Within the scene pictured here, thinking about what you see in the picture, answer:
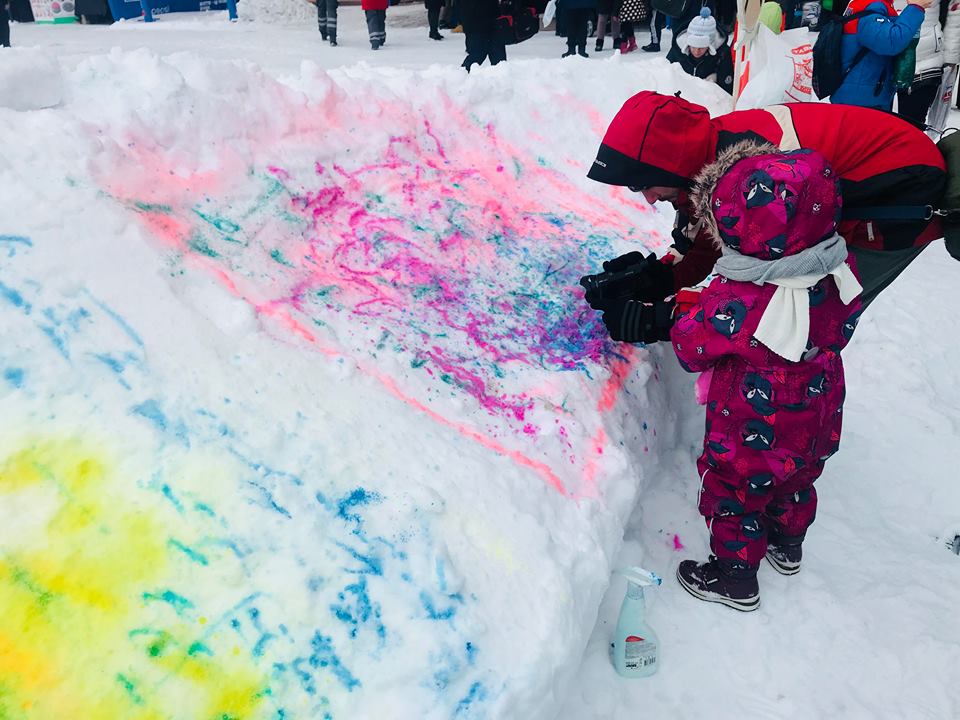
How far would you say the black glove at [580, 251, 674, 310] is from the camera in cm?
267

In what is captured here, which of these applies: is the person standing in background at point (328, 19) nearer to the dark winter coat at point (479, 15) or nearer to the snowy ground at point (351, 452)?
the dark winter coat at point (479, 15)

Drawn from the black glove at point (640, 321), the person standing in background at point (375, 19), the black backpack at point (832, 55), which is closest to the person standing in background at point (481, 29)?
the person standing in background at point (375, 19)

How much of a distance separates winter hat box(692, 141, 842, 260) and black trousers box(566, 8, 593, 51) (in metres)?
7.78

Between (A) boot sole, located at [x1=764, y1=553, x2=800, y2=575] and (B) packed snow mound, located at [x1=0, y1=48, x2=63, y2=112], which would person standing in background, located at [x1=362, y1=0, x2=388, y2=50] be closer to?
(B) packed snow mound, located at [x1=0, y1=48, x2=63, y2=112]

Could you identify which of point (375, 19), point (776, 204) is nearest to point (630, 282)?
point (776, 204)

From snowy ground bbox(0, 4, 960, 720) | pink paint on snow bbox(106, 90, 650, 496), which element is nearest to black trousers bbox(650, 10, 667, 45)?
snowy ground bbox(0, 4, 960, 720)

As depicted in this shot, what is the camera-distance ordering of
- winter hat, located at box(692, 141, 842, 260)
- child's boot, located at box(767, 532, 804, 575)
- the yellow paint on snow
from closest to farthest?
1. the yellow paint on snow
2. winter hat, located at box(692, 141, 842, 260)
3. child's boot, located at box(767, 532, 804, 575)

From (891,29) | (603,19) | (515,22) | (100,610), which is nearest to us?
(100,610)

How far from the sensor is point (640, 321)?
8.16 feet

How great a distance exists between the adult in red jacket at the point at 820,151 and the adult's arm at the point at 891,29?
2.75m

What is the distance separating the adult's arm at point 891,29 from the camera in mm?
4629

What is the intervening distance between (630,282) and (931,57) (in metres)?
4.79

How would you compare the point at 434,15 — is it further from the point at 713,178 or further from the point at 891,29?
the point at 713,178

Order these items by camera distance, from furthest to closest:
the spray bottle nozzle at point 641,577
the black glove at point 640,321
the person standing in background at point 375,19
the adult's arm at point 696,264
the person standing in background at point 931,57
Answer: the person standing in background at point 375,19 → the person standing in background at point 931,57 → the adult's arm at point 696,264 → the black glove at point 640,321 → the spray bottle nozzle at point 641,577
